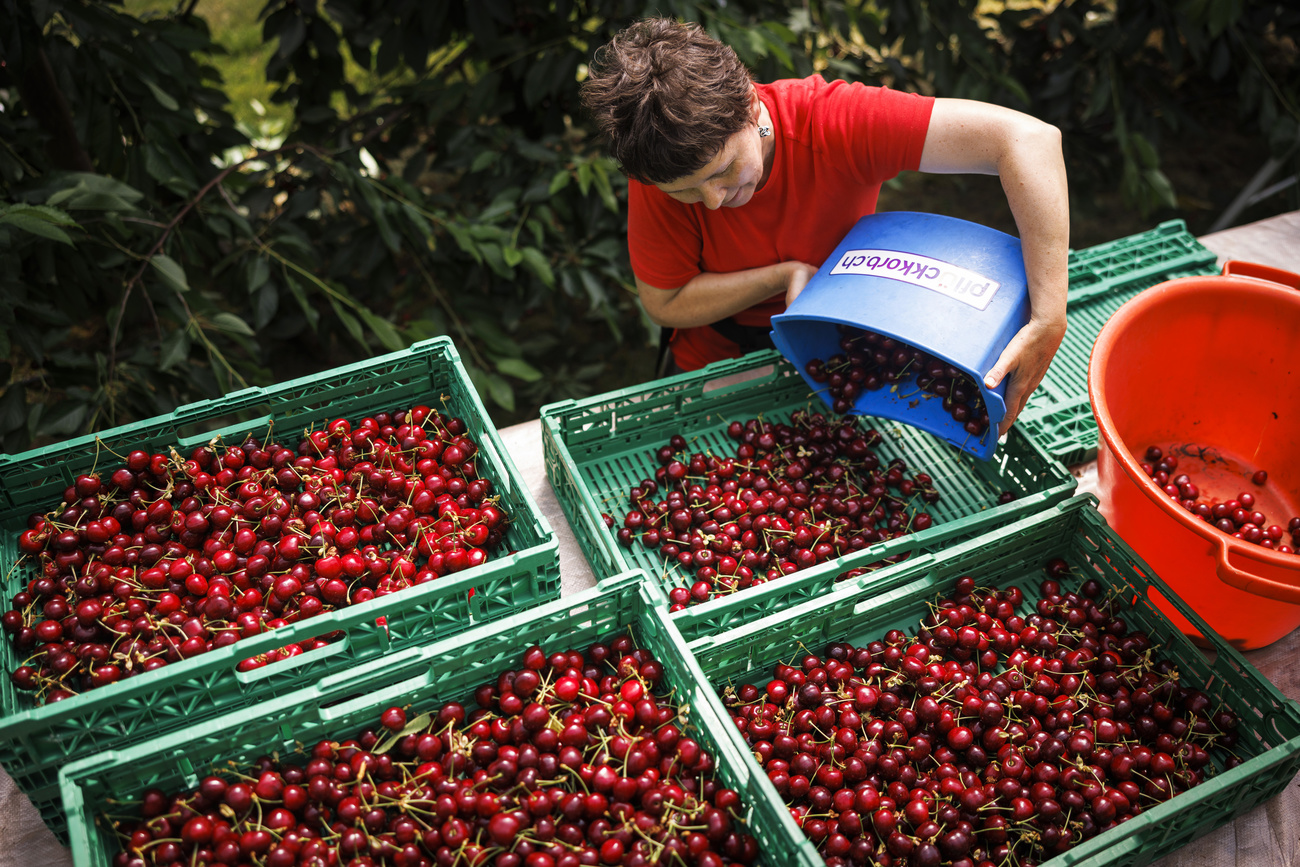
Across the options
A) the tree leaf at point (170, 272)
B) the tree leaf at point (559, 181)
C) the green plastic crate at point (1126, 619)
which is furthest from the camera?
the tree leaf at point (559, 181)

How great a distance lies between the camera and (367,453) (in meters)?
1.74

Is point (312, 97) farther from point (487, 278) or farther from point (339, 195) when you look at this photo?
point (487, 278)

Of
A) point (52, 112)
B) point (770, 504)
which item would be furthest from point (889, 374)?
point (52, 112)

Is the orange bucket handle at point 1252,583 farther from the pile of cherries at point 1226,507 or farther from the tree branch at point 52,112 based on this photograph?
the tree branch at point 52,112

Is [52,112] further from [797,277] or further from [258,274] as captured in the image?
[797,277]

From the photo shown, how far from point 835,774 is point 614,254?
1.92m

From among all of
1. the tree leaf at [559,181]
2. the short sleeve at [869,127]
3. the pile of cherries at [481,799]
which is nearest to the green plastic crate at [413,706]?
the pile of cherries at [481,799]

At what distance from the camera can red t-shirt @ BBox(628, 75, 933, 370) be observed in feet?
5.63

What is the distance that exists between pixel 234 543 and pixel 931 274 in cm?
146

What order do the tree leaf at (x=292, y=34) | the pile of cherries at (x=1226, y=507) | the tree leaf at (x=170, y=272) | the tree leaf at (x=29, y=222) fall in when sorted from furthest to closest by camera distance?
the tree leaf at (x=292, y=34), the tree leaf at (x=170, y=272), the pile of cherries at (x=1226, y=507), the tree leaf at (x=29, y=222)

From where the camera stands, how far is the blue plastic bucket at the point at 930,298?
1.48m

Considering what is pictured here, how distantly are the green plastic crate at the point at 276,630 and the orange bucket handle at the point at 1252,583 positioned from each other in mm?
1155

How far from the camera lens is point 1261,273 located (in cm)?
198

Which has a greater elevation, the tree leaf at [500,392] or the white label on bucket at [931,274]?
the tree leaf at [500,392]
